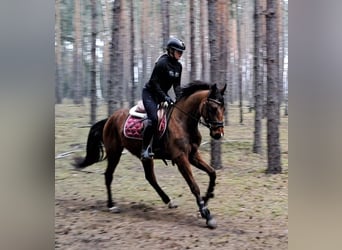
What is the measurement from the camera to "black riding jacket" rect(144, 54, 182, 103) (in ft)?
7.88

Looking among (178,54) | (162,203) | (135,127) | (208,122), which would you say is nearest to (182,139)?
(208,122)

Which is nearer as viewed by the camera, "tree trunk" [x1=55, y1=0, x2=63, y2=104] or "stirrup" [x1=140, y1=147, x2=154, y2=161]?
"tree trunk" [x1=55, y1=0, x2=63, y2=104]

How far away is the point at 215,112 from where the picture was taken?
240cm

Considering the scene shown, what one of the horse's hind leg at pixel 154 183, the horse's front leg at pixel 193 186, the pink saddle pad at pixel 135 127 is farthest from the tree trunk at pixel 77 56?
the horse's front leg at pixel 193 186

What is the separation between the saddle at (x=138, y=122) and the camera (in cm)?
246

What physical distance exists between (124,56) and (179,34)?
0.33m

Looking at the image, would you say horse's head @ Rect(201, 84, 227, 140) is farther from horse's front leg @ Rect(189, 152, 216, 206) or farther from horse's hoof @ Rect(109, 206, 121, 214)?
horse's hoof @ Rect(109, 206, 121, 214)

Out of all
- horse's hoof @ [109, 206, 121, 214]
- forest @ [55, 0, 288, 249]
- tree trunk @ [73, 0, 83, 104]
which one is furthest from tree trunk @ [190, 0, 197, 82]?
horse's hoof @ [109, 206, 121, 214]

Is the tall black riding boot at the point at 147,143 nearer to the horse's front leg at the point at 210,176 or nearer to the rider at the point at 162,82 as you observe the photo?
the rider at the point at 162,82

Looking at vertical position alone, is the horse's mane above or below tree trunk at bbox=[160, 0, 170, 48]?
below

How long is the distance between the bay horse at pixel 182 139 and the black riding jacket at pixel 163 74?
0.10 metres
